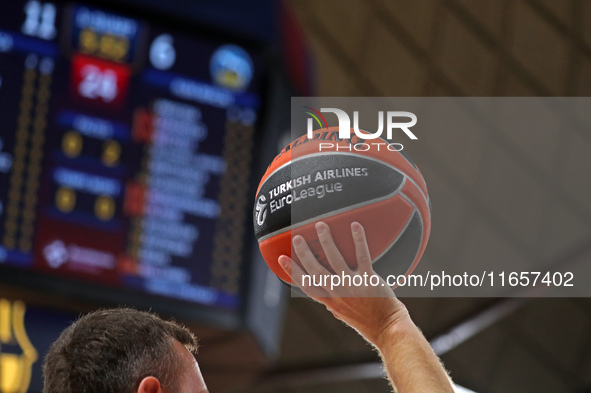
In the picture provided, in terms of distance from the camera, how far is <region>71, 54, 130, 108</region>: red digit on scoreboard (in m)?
3.92

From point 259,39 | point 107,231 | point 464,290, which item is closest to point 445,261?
point 464,290

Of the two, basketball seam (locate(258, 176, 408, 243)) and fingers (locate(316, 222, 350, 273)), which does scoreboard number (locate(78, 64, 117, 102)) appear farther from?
fingers (locate(316, 222, 350, 273))

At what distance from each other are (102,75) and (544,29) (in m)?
2.99

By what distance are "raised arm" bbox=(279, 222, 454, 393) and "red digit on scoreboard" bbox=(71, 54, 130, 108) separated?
2527 mm

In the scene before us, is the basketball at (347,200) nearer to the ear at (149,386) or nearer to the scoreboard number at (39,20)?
the ear at (149,386)

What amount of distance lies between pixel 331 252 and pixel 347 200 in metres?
0.30

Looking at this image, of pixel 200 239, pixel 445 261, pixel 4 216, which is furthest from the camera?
pixel 445 261

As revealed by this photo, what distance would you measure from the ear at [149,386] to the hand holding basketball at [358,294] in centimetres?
32

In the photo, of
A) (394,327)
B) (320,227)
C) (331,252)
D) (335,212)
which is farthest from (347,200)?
(394,327)

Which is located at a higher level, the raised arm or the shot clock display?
the shot clock display

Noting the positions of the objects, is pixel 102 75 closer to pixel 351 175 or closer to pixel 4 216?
pixel 4 216

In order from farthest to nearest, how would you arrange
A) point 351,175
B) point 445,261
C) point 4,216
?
1. point 445,261
2. point 4,216
3. point 351,175

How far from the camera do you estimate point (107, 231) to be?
382 centimetres

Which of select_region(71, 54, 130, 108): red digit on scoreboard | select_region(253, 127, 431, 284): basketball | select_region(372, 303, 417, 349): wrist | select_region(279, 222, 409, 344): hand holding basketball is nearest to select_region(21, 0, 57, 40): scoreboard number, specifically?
select_region(71, 54, 130, 108): red digit on scoreboard
